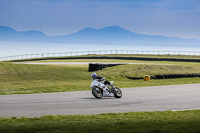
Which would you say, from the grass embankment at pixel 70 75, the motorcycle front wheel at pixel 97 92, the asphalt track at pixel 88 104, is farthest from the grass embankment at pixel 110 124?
the grass embankment at pixel 70 75

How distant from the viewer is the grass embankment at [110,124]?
10.3 metres

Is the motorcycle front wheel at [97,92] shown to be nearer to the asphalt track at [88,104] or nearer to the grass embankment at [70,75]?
the asphalt track at [88,104]

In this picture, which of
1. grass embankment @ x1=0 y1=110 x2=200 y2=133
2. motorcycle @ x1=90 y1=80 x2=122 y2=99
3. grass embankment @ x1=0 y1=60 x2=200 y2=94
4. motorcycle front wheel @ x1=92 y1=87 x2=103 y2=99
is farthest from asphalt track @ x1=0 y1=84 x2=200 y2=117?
grass embankment @ x1=0 y1=60 x2=200 y2=94

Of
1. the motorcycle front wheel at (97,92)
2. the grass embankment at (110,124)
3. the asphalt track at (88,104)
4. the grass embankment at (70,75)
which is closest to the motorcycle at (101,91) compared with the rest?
the motorcycle front wheel at (97,92)

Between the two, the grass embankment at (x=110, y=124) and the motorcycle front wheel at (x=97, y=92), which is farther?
the motorcycle front wheel at (x=97, y=92)

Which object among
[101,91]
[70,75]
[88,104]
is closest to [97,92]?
[101,91]

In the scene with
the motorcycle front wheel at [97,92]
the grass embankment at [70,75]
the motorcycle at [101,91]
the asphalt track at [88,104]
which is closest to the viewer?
the asphalt track at [88,104]

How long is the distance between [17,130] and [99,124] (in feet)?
7.97

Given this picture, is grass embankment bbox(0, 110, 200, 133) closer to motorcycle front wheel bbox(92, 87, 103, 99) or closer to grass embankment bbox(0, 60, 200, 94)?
motorcycle front wheel bbox(92, 87, 103, 99)

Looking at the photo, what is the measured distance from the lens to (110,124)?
1142 centimetres

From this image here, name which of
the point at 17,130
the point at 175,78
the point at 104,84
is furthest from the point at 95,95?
the point at 175,78

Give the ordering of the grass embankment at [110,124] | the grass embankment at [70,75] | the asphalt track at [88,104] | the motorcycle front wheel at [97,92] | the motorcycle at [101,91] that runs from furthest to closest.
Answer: the grass embankment at [70,75]
the motorcycle front wheel at [97,92]
the motorcycle at [101,91]
the asphalt track at [88,104]
the grass embankment at [110,124]

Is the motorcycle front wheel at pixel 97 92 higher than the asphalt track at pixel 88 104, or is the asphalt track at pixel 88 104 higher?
the motorcycle front wheel at pixel 97 92

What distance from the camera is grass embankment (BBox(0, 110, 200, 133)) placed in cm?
1027
